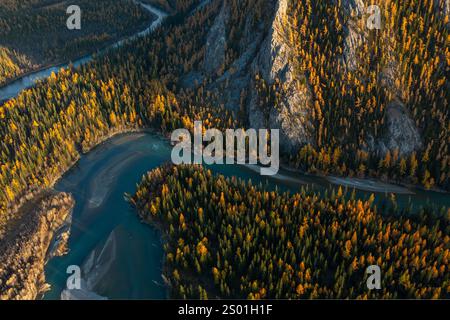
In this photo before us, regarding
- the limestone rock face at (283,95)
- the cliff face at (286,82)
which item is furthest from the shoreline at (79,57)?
the limestone rock face at (283,95)

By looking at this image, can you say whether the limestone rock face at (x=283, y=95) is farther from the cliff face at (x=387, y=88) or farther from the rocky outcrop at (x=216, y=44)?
the rocky outcrop at (x=216, y=44)

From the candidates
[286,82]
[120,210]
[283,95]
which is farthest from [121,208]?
[286,82]

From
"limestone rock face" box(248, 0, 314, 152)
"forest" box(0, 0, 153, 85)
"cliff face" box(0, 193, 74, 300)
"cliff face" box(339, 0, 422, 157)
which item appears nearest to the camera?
"cliff face" box(0, 193, 74, 300)

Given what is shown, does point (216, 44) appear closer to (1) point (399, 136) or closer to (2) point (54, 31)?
(1) point (399, 136)

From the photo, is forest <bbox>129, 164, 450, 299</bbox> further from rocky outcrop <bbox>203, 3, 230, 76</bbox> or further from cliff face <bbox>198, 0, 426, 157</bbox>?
rocky outcrop <bbox>203, 3, 230, 76</bbox>

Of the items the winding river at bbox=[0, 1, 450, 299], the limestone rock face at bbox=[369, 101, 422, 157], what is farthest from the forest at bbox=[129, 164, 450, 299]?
the limestone rock face at bbox=[369, 101, 422, 157]

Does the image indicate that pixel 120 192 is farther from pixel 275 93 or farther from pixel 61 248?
pixel 275 93
